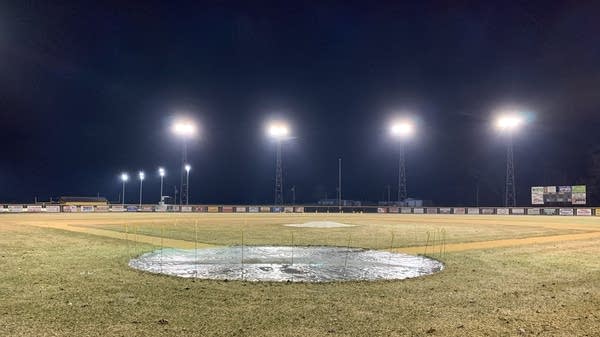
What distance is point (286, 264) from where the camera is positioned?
43.6ft

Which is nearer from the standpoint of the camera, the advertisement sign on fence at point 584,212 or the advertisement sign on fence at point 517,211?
the advertisement sign on fence at point 584,212

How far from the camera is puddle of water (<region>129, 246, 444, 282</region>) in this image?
11.3m

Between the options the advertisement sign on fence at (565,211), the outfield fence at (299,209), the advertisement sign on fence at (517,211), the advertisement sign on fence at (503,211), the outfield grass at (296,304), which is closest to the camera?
the outfield grass at (296,304)

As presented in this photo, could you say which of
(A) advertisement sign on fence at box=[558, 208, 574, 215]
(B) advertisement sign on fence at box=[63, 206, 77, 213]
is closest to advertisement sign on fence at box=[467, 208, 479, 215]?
(A) advertisement sign on fence at box=[558, 208, 574, 215]

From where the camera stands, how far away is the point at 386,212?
251 ft

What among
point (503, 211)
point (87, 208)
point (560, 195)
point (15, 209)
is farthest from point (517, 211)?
point (15, 209)

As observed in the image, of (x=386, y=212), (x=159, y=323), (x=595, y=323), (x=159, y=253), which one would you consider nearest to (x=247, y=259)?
(x=159, y=253)

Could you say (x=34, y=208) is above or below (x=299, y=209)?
above

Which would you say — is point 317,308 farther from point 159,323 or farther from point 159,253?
point 159,253

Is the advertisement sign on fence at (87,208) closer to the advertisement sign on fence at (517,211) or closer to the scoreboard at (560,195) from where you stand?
the advertisement sign on fence at (517,211)

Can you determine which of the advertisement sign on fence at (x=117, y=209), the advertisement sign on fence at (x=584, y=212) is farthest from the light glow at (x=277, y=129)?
the advertisement sign on fence at (x=584, y=212)

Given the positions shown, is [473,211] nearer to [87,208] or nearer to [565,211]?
[565,211]

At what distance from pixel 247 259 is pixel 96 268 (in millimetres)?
4555

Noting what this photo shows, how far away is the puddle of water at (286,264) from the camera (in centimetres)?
1131
